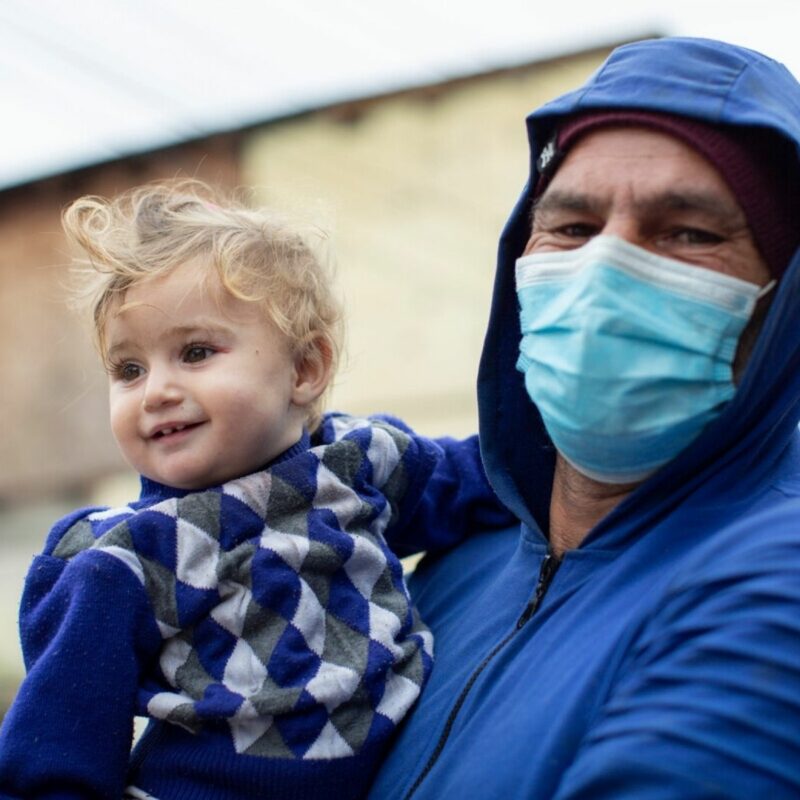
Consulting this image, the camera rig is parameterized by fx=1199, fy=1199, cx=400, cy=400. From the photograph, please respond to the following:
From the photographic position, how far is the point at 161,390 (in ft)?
7.05

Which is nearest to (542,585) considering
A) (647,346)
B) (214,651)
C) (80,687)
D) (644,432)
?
(644,432)

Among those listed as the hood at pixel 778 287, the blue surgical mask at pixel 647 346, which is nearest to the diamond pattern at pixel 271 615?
the hood at pixel 778 287

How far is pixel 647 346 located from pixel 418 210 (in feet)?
19.2

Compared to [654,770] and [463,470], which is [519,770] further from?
[463,470]

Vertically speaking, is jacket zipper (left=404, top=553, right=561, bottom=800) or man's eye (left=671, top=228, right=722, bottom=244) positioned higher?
man's eye (left=671, top=228, right=722, bottom=244)

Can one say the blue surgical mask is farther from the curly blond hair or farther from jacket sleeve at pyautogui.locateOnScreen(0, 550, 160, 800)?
jacket sleeve at pyautogui.locateOnScreen(0, 550, 160, 800)

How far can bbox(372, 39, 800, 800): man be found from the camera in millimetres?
1543

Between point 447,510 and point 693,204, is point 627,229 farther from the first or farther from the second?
point 447,510

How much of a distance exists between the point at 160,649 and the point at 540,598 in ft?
2.17

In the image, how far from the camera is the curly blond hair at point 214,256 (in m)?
2.25

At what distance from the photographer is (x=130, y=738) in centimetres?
199

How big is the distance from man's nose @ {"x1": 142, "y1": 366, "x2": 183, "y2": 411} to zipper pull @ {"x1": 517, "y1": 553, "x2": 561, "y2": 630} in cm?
71

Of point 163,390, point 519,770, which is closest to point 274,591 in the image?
point 163,390

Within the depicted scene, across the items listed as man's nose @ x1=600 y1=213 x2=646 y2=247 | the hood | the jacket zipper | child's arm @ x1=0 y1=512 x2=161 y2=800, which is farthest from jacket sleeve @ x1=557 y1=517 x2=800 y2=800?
child's arm @ x1=0 y1=512 x2=161 y2=800
